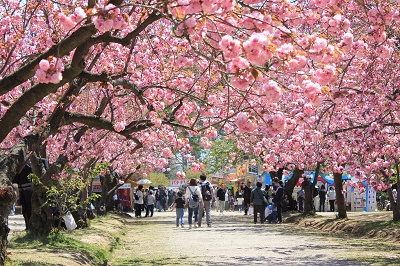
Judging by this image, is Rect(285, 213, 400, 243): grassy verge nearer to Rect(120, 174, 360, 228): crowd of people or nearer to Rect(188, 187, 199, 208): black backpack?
Rect(120, 174, 360, 228): crowd of people

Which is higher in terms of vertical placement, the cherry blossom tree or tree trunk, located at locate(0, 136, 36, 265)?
the cherry blossom tree

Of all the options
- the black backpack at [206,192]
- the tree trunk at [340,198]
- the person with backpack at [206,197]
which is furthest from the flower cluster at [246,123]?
the tree trunk at [340,198]

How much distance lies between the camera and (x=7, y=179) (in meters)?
9.82

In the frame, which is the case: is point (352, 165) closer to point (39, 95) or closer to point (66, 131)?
point (66, 131)

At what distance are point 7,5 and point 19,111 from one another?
17.7 ft

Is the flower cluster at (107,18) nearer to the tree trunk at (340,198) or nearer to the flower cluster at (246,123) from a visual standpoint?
the flower cluster at (246,123)

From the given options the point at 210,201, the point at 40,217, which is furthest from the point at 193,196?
the point at 40,217

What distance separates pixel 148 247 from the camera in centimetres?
1620

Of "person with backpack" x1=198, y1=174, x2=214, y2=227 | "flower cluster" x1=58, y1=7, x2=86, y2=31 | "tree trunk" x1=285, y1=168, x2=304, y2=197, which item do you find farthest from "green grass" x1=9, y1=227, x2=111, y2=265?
"tree trunk" x1=285, y1=168, x2=304, y2=197

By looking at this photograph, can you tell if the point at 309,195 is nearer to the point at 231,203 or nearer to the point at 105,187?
the point at 105,187

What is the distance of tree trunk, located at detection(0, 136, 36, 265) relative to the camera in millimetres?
9203

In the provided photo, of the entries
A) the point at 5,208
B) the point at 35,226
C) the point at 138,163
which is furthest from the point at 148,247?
the point at 138,163

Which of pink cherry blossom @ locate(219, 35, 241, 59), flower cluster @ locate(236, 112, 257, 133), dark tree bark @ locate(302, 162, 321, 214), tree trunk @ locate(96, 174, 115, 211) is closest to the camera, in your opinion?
pink cherry blossom @ locate(219, 35, 241, 59)

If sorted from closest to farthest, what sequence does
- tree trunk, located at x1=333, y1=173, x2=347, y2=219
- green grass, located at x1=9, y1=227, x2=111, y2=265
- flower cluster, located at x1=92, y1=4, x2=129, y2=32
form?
flower cluster, located at x1=92, y1=4, x2=129, y2=32, green grass, located at x1=9, y1=227, x2=111, y2=265, tree trunk, located at x1=333, y1=173, x2=347, y2=219
